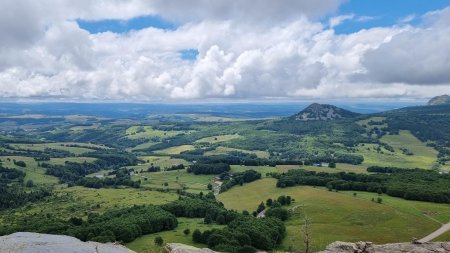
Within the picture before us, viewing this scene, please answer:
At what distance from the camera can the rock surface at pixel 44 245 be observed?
108ft

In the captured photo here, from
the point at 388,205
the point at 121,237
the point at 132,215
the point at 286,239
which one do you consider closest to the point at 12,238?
the point at 121,237

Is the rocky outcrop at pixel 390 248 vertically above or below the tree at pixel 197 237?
above

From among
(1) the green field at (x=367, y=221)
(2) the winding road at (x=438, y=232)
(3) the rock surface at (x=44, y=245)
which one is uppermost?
(3) the rock surface at (x=44, y=245)

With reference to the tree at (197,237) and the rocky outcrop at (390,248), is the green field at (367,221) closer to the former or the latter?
the tree at (197,237)

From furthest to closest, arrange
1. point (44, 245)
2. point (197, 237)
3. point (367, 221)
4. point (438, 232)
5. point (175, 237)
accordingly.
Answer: point (367, 221)
point (175, 237)
point (197, 237)
point (438, 232)
point (44, 245)

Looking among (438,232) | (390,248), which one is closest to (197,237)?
(438,232)

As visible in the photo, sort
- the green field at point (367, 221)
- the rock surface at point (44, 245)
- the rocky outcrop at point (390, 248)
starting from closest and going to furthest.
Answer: the rock surface at point (44, 245), the rocky outcrop at point (390, 248), the green field at point (367, 221)

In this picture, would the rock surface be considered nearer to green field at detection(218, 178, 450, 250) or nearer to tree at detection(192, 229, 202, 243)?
green field at detection(218, 178, 450, 250)

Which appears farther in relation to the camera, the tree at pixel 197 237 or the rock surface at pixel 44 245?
the tree at pixel 197 237

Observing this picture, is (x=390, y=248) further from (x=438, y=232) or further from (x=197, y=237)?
(x=438, y=232)

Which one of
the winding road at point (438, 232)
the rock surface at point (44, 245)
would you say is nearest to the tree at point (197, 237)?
the winding road at point (438, 232)

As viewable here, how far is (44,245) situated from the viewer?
34156 millimetres

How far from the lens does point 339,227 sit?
6339 inches

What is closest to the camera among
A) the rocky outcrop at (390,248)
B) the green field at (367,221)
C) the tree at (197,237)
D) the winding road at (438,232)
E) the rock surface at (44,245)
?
the rock surface at (44,245)
